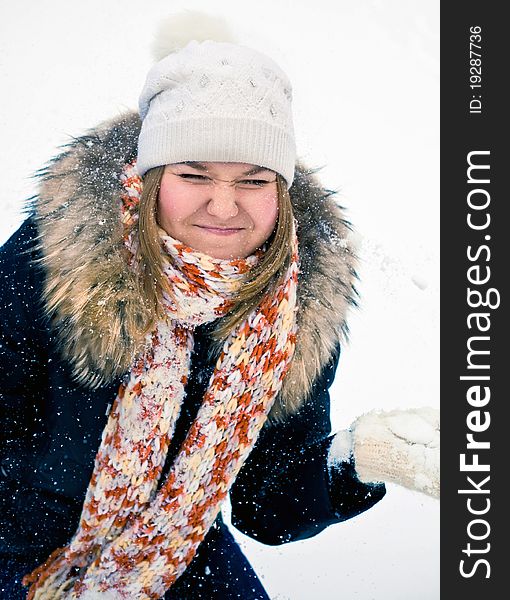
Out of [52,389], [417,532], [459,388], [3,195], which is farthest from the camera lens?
[3,195]

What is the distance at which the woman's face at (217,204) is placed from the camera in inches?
35.3

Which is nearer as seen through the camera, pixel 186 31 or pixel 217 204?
pixel 217 204

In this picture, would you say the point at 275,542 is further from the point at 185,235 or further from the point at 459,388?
the point at 185,235

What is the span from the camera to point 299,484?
111 cm

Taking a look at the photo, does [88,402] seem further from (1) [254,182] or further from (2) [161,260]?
(1) [254,182]

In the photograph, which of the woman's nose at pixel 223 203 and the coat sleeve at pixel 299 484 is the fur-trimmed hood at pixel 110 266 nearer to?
the coat sleeve at pixel 299 484

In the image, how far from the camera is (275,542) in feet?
3.88

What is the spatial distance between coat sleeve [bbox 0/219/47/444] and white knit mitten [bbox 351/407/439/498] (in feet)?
1.77

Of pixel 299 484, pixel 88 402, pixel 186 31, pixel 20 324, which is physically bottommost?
pixel 299 484

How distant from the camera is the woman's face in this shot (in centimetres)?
90

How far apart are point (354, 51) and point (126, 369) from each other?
2.85 metres

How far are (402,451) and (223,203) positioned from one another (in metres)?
0.47

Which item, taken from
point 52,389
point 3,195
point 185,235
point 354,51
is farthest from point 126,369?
point 354,51

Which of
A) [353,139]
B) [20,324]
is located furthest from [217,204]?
[353,139]
